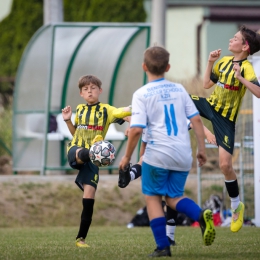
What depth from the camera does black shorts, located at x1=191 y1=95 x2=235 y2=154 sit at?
8844 millimetres

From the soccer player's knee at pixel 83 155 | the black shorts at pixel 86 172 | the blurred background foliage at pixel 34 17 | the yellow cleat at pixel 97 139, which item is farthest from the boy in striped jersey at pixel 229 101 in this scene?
the blurred background foliage at pixel 34 17

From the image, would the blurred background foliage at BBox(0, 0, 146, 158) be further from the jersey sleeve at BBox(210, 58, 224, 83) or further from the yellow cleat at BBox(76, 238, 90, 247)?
the yellow cleat at BBox(76, 238, 90, 247)

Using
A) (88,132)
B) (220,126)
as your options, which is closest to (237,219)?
(220,126)

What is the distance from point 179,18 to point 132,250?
20907 mm

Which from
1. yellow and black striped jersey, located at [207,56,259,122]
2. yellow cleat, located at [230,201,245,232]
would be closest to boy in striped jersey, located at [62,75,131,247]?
yellow and black striped jersey, located at [207,56,259,122]

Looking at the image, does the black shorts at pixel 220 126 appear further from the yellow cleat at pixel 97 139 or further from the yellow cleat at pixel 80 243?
the yellow cleat at pixel 80 243

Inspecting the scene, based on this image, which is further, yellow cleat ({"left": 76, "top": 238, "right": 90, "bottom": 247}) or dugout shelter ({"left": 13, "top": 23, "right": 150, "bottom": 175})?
dugout shelter ({"left": 13, "top": 23, "right": 150, "bottom": 175})

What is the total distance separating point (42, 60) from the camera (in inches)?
671

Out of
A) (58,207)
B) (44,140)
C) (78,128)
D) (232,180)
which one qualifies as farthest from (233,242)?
(44,140)

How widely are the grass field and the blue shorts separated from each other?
583 millimetres

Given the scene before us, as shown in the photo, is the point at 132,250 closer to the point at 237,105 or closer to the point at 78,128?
the point at 78,128

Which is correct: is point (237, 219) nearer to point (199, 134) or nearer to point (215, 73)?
point (215, 73)

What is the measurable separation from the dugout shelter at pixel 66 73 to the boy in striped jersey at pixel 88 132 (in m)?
7.73

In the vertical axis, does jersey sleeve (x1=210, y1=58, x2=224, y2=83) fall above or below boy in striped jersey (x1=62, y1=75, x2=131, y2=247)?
above
